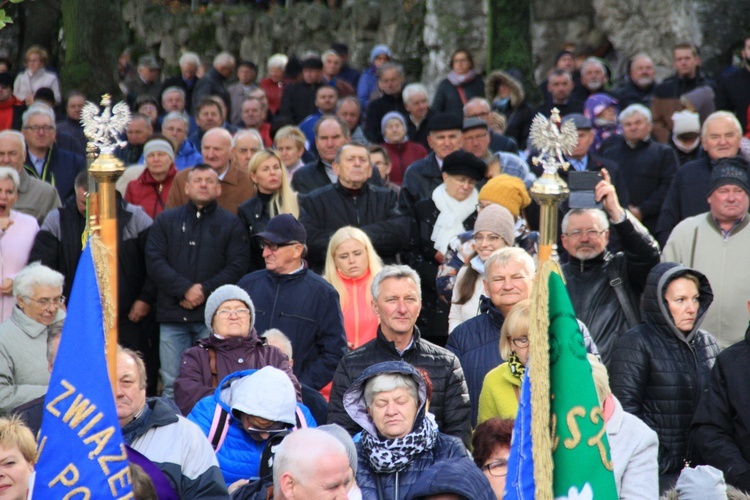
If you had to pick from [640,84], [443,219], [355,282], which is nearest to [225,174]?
[443,219]

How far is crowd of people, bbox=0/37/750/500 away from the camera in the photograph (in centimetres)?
537

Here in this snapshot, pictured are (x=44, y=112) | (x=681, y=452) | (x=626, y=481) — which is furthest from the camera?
(x=44, y=112)

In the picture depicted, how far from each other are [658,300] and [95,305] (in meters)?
3.15

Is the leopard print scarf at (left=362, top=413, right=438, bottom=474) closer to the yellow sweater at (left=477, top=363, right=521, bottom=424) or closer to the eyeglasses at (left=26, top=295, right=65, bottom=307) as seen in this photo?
the yellow sweater at (left=477, top=363, right=521, bottom=424)

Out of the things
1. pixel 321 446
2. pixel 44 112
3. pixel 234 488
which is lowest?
pixel 234 488

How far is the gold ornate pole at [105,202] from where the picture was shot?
15.2 ft

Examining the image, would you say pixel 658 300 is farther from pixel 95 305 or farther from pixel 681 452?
pixel 95 305

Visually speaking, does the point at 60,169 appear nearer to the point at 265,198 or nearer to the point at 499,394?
the point at 265,198

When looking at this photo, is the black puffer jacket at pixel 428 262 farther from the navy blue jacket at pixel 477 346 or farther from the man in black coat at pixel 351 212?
the navy blue jacket at pixel 477 346

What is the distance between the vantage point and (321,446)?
471 cm

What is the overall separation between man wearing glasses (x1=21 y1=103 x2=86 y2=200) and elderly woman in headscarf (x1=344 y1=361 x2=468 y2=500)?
6.13 m

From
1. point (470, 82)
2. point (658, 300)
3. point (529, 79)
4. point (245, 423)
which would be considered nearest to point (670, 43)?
point (529, 79)

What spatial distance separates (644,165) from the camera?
10906 millimetres

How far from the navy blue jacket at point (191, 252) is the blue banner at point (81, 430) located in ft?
13.8
